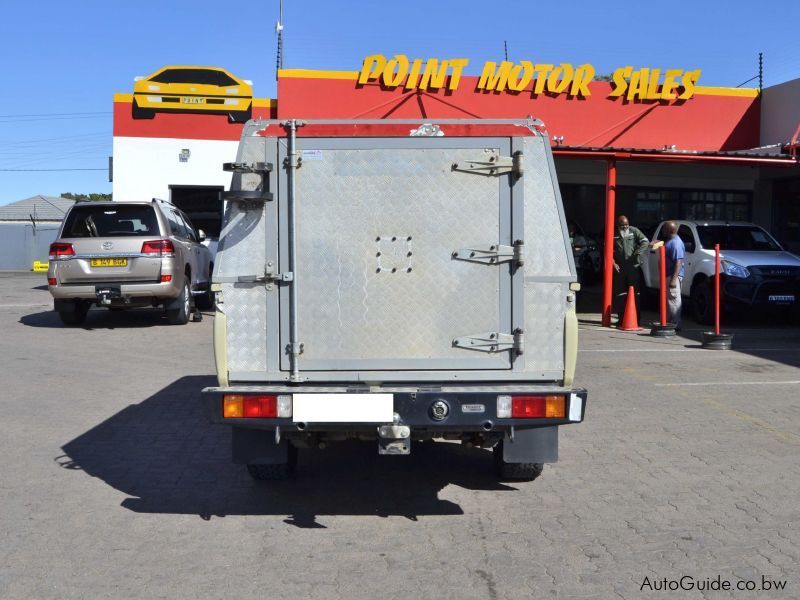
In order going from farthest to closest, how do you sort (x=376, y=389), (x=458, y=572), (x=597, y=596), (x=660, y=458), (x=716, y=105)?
1. (x=716, y=105)
2. (x=660, y=458)
3. (x=376, y=389)
4. (x=458, y=572)
5. (x=597, y=596)

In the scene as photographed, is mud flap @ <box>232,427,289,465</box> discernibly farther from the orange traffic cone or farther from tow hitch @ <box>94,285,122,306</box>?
the orange traffic cone

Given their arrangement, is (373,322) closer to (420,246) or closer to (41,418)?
(420,246)

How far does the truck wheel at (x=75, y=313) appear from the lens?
571 inches

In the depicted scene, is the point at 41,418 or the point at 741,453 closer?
the point at 741,453

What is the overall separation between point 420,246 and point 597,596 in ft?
6.79

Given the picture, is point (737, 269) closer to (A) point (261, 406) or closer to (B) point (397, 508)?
(B) point (397, 508)

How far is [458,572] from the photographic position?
4395 millimetres

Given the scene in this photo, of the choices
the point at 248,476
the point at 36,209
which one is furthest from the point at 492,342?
the point at 36,209

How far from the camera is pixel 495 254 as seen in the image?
195 inches

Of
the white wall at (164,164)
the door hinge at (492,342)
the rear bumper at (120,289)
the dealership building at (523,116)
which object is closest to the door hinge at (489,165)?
the door hinge at (492,342)

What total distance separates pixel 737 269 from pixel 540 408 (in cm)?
1126

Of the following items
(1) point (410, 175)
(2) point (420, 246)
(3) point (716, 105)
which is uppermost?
(3) point (716, 105)

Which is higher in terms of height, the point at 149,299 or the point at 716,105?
the point at 716,105

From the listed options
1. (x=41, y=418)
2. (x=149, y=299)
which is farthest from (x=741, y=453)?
(x=149, y=299)
